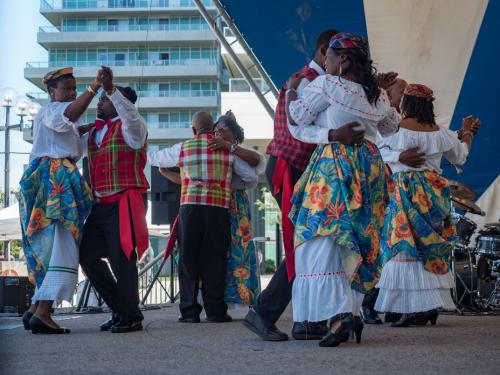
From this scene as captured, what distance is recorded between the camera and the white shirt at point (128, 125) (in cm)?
514

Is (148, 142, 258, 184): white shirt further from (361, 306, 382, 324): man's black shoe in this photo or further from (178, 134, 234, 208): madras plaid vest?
(361, 306, 382, 324): man's black shoe

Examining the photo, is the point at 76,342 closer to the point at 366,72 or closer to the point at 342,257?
the point at 342,257

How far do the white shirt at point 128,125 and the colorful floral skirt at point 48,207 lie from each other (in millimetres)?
309

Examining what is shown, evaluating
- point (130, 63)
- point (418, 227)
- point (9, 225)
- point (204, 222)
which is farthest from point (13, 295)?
point (130, 63)

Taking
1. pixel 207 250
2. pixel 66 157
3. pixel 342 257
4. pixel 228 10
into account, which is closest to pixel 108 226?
pixel 66 157

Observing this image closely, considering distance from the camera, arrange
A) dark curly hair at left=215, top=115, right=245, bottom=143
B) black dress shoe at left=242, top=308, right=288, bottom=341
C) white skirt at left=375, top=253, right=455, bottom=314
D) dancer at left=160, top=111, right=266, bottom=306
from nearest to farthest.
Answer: black dress shoe at left=242, top=308, right=288, bottom=341
white skirt at left=375, top=253, right=455, bottom=314
dancer at left=160, top=111, right=266, bottom=306
dark curly hair at left=215, top=115, right=245, bottom=143

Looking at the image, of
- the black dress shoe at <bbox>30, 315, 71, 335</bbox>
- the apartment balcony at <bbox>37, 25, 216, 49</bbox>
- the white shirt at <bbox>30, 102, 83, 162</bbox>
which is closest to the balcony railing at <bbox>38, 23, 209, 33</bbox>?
the apartment balcony at <bbox>37, 25, 216, 49</bbox>

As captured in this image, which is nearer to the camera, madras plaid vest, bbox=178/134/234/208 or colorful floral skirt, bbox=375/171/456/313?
colorful floral skirt, bbox=375/171/456/313

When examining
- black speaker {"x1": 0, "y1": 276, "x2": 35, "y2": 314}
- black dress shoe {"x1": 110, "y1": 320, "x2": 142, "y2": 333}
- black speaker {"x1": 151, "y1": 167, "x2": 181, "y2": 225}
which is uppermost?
black speaker {"x1": 151, "y1": 167, "x2": 181, "y2": 225}

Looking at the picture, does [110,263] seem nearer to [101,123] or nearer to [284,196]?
[101,123]

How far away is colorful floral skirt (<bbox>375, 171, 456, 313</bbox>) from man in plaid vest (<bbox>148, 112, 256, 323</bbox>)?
1.28 meters

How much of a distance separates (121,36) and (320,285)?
6355 centimetres

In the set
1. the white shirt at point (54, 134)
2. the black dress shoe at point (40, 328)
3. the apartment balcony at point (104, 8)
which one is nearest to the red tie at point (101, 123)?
the white shirt at point (54, 134)

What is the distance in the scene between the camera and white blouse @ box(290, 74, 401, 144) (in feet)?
14.2
